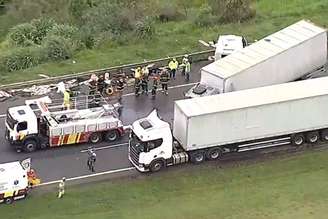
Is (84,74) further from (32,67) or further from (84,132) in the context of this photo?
(84,132)

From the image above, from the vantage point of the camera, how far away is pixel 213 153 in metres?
35.2

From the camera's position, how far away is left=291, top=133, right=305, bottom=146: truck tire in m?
36.2

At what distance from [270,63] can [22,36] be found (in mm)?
17464

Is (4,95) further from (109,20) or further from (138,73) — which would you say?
(109,20)

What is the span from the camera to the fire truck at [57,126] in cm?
3550

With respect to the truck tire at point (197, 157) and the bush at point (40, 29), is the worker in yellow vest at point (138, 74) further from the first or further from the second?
the bush at point (40, 29)

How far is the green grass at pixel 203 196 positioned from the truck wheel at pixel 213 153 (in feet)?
1.40

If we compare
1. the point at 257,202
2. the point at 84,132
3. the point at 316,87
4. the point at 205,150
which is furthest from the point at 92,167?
the point at 316,87

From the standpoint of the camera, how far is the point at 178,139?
34.9 metres

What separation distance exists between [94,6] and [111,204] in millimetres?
26163

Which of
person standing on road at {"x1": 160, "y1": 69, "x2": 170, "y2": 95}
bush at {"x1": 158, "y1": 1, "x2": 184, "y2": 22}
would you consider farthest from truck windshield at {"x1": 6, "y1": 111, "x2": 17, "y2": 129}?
bush at {"x1": 158, "y1": 1, "x2": 184, "y2": 22}

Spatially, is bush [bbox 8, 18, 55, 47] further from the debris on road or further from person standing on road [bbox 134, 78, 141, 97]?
person standing on road [bbox 134, 78, 141, 97]

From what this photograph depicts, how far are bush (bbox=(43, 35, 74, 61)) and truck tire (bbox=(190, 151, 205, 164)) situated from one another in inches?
543

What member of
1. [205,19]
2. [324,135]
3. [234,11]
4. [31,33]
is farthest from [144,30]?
[324,135]
